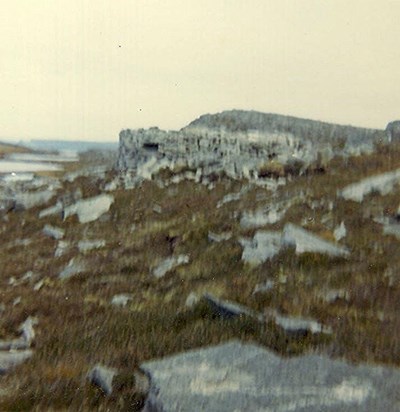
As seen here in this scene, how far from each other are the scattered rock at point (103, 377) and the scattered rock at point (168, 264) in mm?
5387

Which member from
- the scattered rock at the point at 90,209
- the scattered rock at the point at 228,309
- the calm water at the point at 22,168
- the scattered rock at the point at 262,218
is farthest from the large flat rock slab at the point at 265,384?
the calm water at the point at 22,168

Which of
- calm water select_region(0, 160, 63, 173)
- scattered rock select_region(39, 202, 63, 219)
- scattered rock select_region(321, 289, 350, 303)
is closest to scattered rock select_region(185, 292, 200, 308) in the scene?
scattered rock select_region(321, 289, 350, 303)

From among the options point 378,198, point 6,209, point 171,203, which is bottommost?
point 6,209

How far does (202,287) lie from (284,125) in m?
33.2

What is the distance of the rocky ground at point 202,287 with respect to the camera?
621cm

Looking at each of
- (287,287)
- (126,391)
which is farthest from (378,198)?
(126,391)

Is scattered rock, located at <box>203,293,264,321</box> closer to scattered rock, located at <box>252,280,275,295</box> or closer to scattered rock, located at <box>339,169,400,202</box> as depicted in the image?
scattered rock, located at <box>252,280,275,295</box>

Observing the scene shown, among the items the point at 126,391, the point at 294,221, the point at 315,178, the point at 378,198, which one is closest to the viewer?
the point at 126,391

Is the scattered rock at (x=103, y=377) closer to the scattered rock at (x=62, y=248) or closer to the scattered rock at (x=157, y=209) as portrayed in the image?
the scattered rock at (x=62, y=248)

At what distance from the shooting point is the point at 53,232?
1866 centimetres

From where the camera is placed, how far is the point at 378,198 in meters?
Answer: 14.3

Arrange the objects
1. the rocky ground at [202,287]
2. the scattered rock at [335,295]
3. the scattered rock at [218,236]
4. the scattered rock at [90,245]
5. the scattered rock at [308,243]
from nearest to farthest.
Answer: the rocky ground at [202,287]
the scattered rock at [335,295]
the scattered rock at [308,243]
the scattered rock at [218,236]
the scattered rock at [90,245]

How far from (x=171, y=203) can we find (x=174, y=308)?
10656mm

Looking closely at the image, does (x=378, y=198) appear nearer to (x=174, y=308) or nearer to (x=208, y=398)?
(x=174, y=308)
